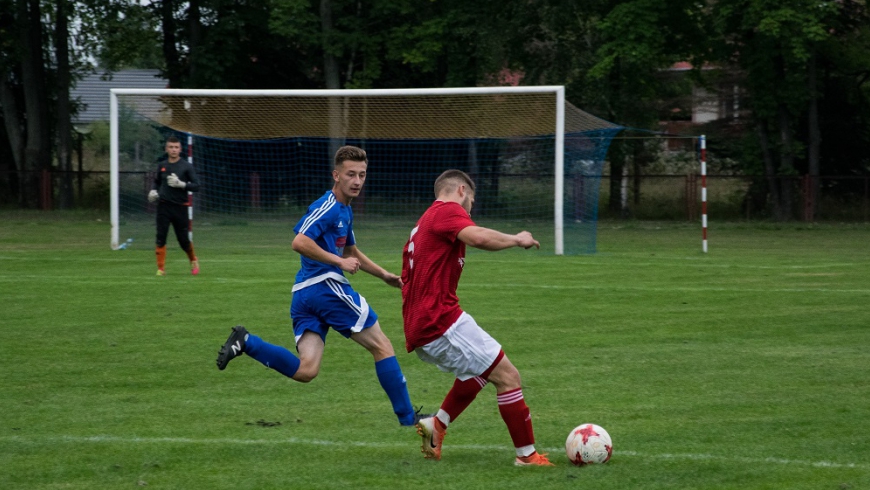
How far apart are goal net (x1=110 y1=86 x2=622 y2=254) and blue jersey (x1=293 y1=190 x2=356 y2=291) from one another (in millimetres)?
12329

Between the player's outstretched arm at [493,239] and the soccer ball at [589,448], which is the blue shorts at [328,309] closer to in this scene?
the player's outstretched arm at [493,239]

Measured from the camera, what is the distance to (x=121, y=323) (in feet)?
35.8

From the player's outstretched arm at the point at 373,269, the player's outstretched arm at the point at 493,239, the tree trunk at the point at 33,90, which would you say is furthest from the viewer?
the tree trunk at the point at 33,90

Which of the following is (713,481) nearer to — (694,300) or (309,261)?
(309,261)

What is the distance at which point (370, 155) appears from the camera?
2444cm

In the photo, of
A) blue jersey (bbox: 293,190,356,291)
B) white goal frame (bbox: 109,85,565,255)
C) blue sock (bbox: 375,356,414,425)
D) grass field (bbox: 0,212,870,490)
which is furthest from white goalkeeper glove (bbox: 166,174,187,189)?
blue sock (bbox: 375,356,414,425)

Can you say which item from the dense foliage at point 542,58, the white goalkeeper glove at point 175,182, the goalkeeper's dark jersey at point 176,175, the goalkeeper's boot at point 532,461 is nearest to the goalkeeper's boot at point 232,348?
the goalkeeper's boot at point 532,461

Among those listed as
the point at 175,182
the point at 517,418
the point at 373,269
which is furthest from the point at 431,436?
the point at 175,182

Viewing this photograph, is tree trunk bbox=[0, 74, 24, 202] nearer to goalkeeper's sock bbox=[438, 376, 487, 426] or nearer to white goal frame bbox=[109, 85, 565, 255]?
white goal frame bbox=[109, 85, 565, 255]

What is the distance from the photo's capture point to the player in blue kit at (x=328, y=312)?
21.4ft

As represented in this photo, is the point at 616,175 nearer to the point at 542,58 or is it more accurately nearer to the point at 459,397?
the point at 542,58

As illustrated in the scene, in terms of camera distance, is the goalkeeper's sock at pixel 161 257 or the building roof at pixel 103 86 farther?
the building roof at pixel 103 86

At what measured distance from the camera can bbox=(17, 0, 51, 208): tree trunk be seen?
33938 millimetres

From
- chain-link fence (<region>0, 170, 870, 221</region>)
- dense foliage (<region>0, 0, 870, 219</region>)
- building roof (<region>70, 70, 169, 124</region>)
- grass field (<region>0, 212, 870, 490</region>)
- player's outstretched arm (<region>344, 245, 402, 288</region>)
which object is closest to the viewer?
grass field (<region>0, 212, 870, 490</region>)
